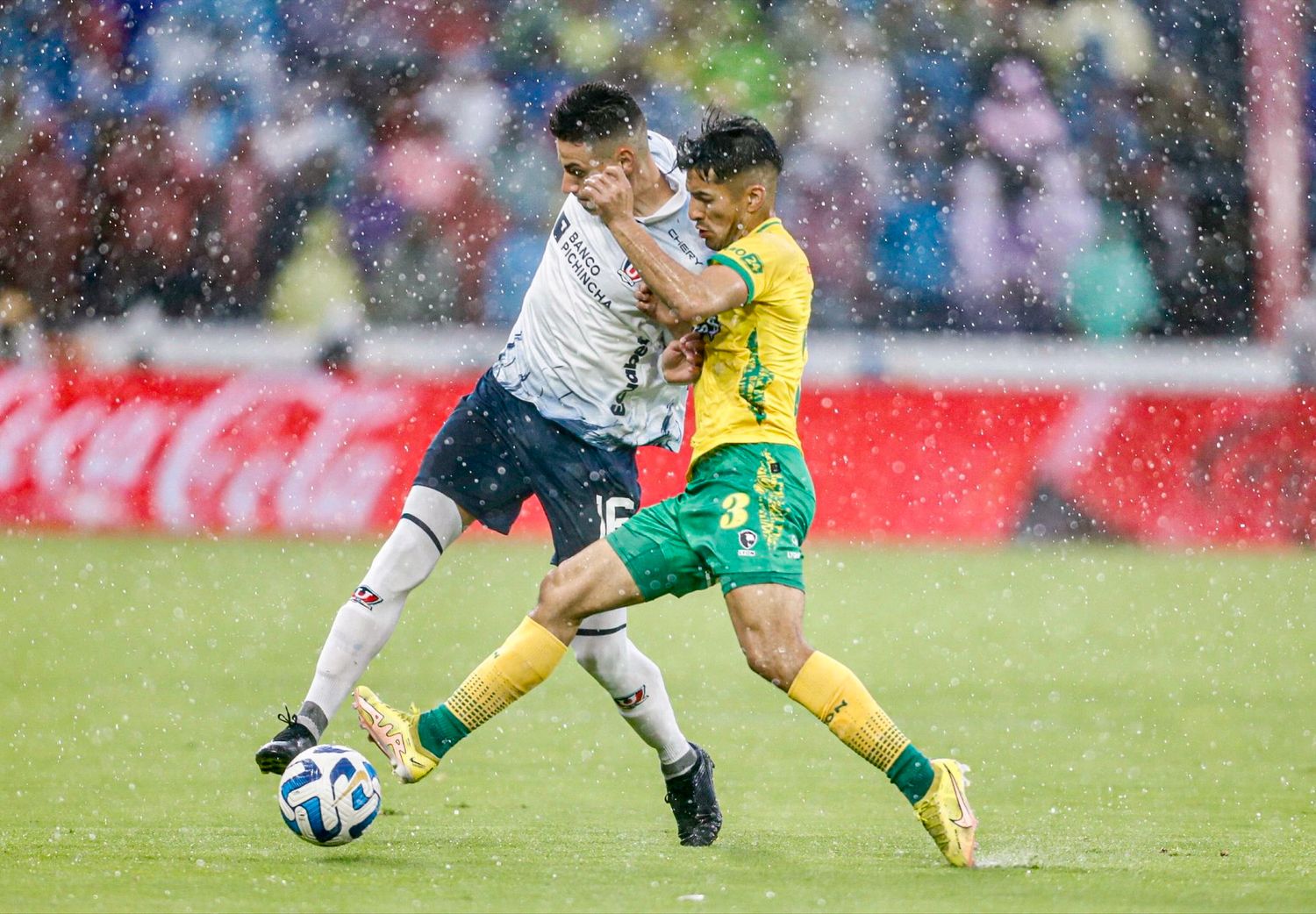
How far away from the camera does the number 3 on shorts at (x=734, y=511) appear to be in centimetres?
446

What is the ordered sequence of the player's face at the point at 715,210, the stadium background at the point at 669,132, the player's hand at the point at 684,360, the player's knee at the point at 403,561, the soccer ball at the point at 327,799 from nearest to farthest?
the soccer ball at the point at 327,799 < the player's face at the point at 715,210 < the player's hand at the point at 684,360 < the player's knee at the point at 403,561 < the stadium background at the point at 669,132

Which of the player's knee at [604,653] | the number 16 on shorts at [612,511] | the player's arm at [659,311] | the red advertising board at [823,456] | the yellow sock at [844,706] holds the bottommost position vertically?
the red advertising board at [823,456]

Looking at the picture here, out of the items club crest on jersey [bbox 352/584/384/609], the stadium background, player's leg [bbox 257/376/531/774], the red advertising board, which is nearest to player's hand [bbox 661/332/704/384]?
player's leg [bbox 257/376/531/774]

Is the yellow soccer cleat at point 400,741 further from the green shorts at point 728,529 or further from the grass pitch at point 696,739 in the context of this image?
the green shorts at point 728,529

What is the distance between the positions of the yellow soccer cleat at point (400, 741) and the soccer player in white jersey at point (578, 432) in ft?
0.81

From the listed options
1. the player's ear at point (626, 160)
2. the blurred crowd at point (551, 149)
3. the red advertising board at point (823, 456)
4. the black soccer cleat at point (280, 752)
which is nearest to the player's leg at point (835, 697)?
the black soccer cleat at point (280, 752)

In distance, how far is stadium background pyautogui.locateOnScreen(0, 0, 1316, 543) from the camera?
1528cm

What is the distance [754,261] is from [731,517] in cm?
64

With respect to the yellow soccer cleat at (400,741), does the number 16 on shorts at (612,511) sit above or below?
above

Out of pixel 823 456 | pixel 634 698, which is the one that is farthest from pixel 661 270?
pixel 823 456

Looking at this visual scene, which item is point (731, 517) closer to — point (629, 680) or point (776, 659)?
point (776, 659)

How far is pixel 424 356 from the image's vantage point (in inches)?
603

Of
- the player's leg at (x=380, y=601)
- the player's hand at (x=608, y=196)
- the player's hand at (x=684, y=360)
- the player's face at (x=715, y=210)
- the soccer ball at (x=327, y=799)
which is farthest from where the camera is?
the player's leg at (x=380, y=601)

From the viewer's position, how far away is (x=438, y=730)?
15.0 ft
